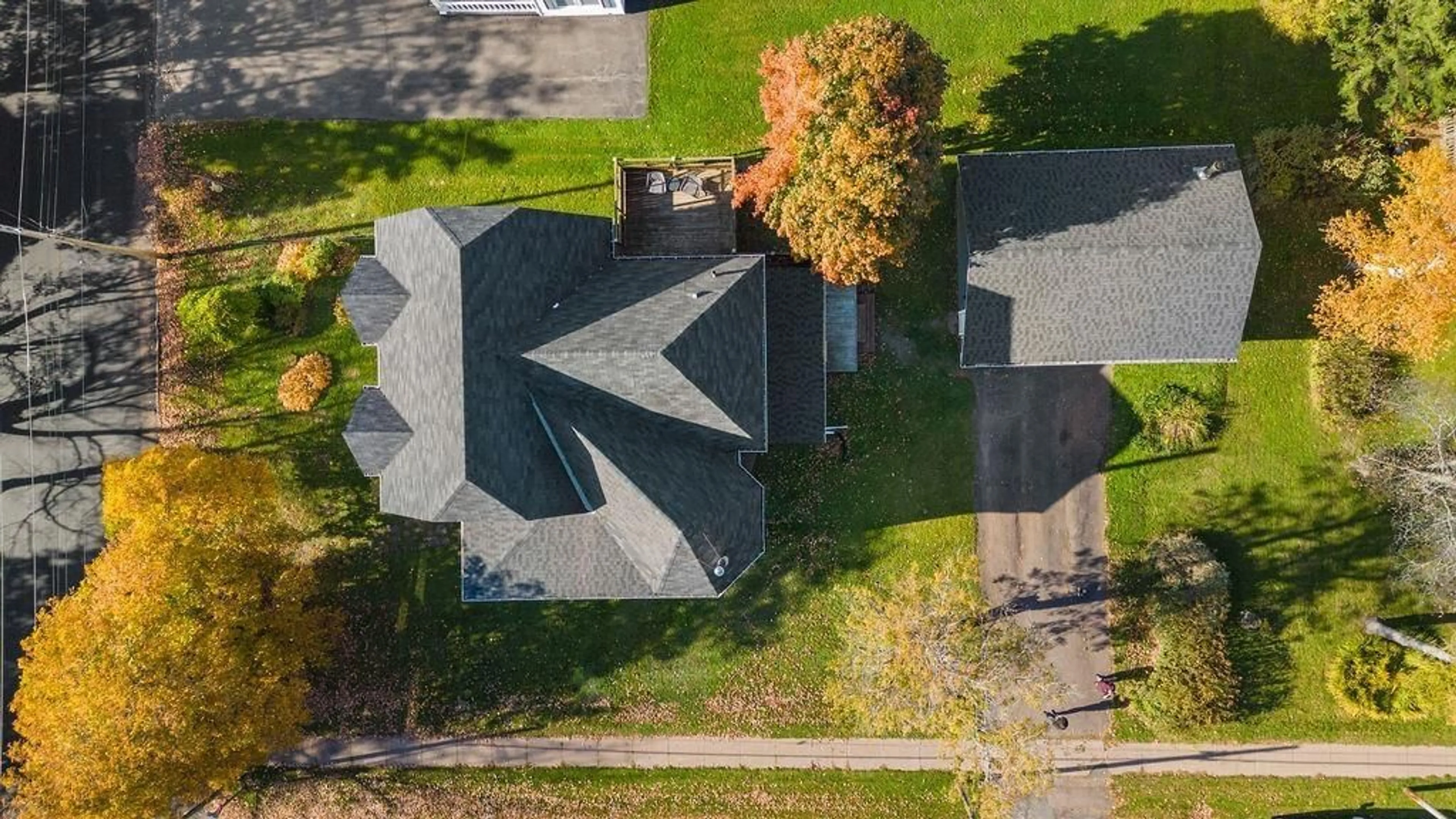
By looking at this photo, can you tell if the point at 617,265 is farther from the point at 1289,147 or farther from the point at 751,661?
the point at 1289,147

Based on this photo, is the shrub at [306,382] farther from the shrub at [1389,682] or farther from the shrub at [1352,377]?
the shrub at [1389,682]

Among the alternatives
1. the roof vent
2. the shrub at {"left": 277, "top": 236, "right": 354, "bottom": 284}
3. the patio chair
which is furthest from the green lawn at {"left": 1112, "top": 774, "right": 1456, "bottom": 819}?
the shrub at {"left": 277, "top": 236, "right": 354, "bottom": 284}

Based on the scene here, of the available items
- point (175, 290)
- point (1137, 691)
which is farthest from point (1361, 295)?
point (175, 290)

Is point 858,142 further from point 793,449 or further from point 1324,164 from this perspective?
point 1324,164

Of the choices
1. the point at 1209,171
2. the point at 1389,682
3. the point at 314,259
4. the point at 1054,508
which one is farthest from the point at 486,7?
the point at 1389,682

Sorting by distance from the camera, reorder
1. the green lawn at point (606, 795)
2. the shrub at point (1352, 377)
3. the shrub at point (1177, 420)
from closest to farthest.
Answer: the shrub at point (1352, 377), the shrub at point (1177, 420), the green lawn at point (606, 795)

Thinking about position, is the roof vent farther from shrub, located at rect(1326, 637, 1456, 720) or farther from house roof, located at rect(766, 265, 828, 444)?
shrub, located at rect(1326, 637, 1456, 720)

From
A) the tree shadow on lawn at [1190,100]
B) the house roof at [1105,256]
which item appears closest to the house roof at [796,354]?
the house roof at [1105,256]
